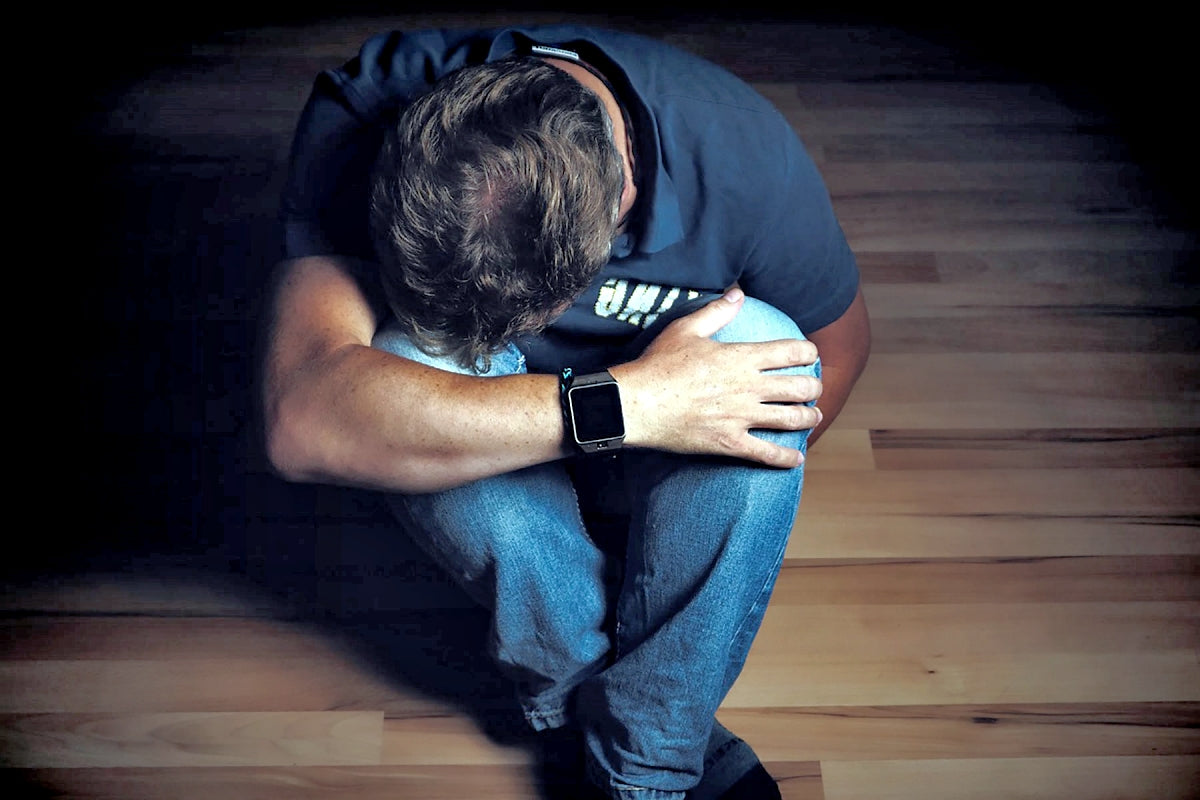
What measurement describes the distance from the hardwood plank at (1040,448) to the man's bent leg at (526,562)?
610mm

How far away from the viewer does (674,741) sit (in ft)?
3.83

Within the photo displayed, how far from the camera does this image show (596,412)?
107 cm

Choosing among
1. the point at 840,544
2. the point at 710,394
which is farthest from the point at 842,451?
the point at 710,394

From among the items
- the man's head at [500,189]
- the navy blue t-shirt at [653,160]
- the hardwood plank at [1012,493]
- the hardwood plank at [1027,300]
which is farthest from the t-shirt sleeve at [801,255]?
the hardwood plank at [1027,300]

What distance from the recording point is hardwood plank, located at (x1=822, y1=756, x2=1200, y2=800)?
1.34 metres

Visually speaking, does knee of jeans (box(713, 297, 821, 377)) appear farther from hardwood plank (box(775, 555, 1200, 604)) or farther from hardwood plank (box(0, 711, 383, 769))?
hardwood plank (box(0, 711, 383, 769))

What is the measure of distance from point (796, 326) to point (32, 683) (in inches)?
47.9

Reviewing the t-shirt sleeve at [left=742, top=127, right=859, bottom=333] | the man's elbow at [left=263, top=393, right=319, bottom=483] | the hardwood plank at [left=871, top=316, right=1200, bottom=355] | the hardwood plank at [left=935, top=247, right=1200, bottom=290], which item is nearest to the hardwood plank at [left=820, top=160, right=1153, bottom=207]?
the hardwood plank at [left=935, top=247, right=1200, bottom=290]

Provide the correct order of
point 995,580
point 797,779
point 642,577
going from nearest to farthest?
point 642,577, point 797,779, point 995,580

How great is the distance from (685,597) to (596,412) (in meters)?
0.26

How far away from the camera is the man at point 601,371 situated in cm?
107

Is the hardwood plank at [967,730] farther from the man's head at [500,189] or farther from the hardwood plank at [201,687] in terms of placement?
the man's head at [500,189]

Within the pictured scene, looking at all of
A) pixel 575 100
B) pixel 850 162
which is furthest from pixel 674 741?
pixel 850 162

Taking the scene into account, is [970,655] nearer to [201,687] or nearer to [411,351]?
[411,351]
